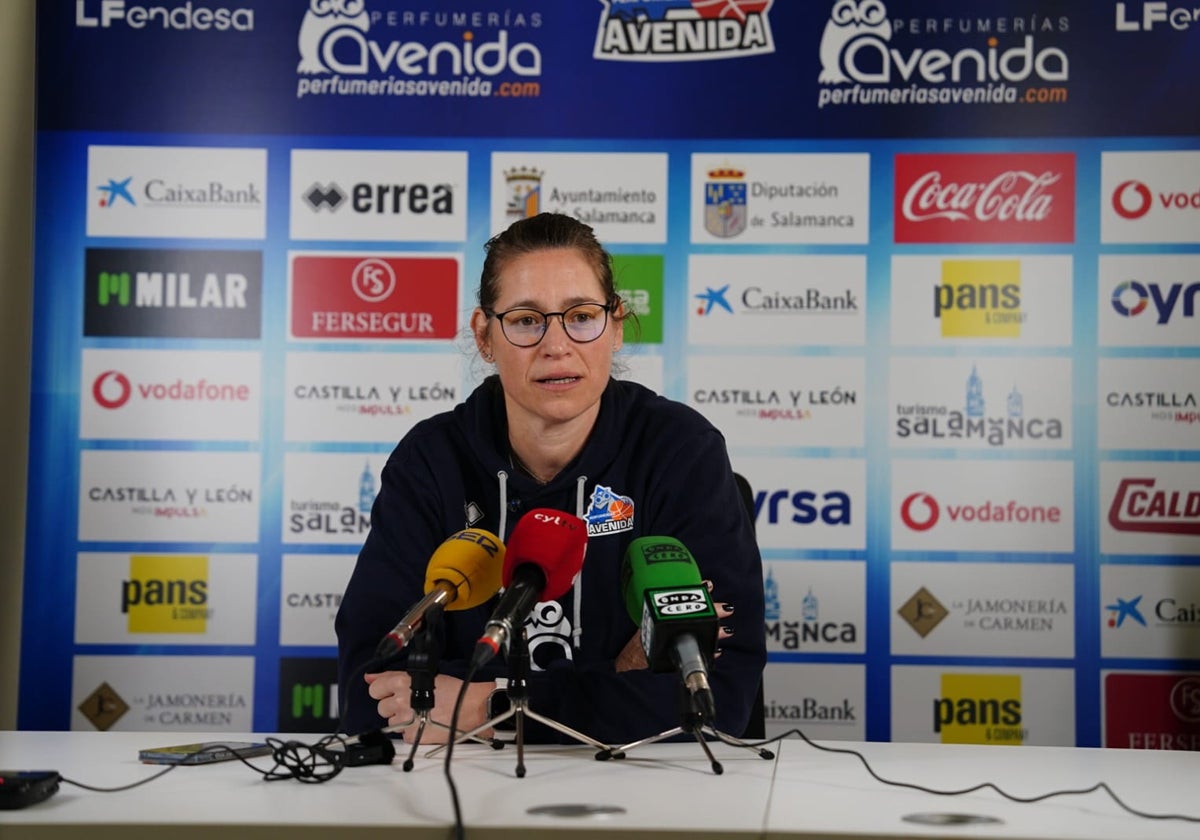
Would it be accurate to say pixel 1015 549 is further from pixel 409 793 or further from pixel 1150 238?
pixel 409 793

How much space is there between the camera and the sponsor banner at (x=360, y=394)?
360 cm

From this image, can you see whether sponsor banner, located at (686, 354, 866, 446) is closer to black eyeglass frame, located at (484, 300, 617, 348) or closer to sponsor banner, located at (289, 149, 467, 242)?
sponsor banner, located at (289, 149, 467, 242)

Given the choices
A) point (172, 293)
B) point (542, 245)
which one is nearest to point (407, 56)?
point (172, 293)

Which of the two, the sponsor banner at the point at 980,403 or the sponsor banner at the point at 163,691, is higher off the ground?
the sponsor banner at the point at 980,403

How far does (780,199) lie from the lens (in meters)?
3.57

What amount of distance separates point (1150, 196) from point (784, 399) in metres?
1.21

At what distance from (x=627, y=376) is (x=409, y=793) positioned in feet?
7.42

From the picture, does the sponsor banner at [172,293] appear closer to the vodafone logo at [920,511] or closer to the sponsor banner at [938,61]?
the sponsor banner at [938,61]

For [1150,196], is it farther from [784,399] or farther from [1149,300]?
[784,399]

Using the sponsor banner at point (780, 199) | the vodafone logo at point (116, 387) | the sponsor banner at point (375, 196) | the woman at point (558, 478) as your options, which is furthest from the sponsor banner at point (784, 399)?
the vodafone logo at point (116, 387)

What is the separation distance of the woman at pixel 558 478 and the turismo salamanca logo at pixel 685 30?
1.44 meters

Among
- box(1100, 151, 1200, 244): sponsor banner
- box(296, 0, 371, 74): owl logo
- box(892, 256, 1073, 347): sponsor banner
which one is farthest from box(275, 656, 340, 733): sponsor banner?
box(1100, 151, 1200, 244): sponsor banner

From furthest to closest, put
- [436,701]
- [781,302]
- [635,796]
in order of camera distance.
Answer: [781,302], [436,701], [635,796]

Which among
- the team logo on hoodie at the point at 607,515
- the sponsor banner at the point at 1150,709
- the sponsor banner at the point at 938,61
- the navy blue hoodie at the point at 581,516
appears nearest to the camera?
the navy blue hoodie at the point at 581,516
